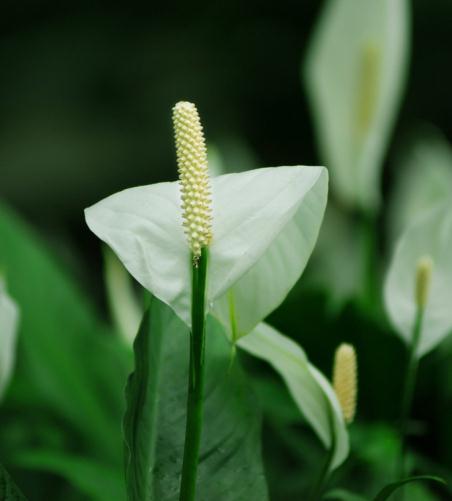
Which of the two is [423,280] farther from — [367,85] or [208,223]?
[367,85]

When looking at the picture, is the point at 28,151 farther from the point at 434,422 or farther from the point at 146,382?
the point at 146,382

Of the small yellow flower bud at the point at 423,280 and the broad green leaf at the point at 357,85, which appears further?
the broad green leaf at the point at 357,85

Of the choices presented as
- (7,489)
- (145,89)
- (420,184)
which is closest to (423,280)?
(7,489)

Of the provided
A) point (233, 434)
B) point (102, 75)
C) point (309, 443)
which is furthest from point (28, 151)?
point (233, 434)

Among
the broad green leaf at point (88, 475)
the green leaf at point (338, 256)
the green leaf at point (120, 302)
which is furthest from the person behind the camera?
the green leaf at point (338, 256)

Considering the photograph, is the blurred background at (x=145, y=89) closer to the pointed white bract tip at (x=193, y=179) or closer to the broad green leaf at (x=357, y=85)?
the broad green leaf at (x=357, y=85)

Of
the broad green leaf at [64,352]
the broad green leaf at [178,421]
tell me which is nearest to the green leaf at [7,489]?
the broad green leaf at [178,421]
